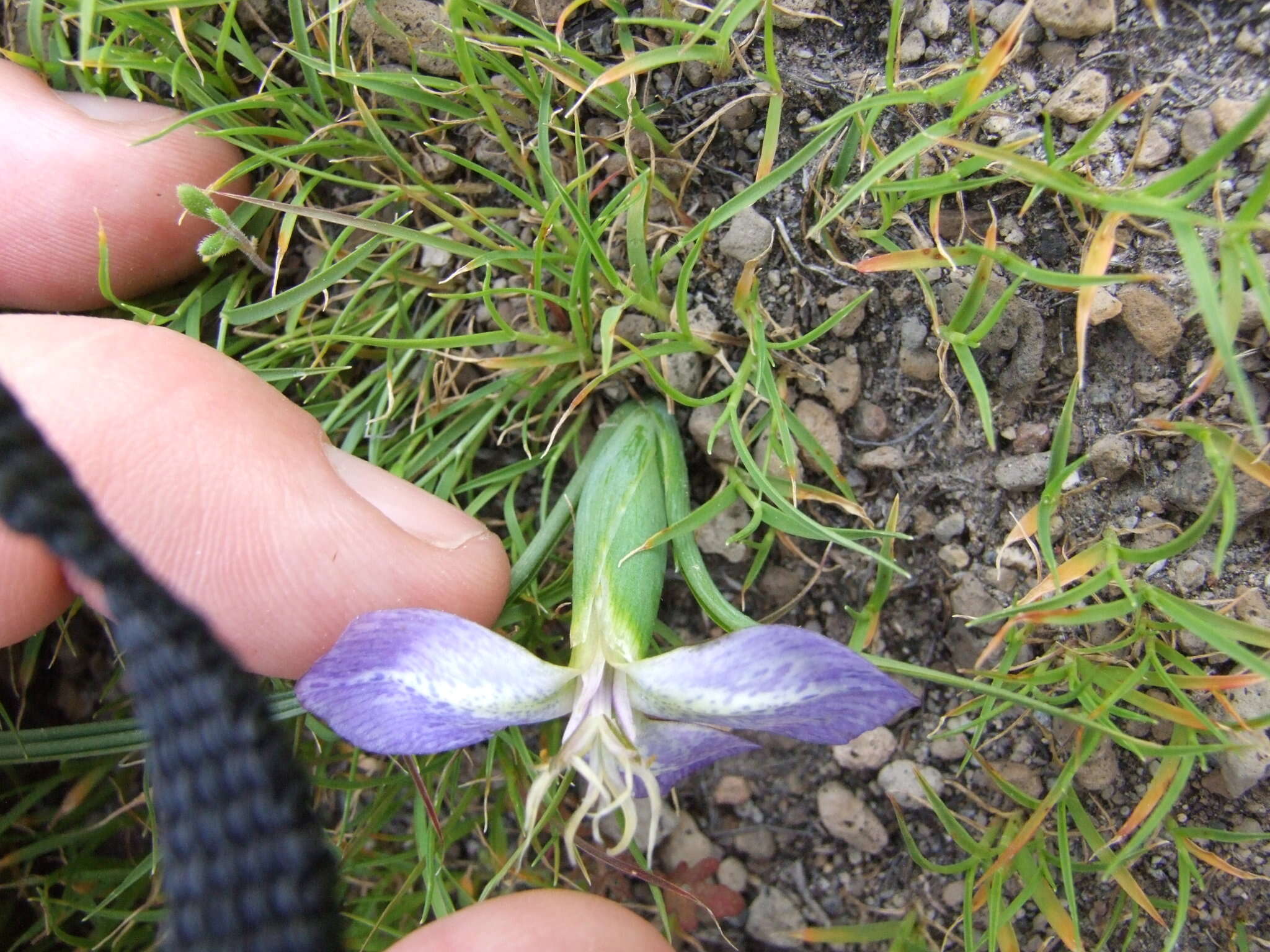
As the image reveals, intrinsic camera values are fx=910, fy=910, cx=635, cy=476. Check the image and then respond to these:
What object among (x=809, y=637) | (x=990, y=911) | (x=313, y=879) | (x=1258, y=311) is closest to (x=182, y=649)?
(x=313, y=879)

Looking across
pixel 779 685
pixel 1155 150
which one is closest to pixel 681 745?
pixel 779 685

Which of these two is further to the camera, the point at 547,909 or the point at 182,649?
the point at 547,909

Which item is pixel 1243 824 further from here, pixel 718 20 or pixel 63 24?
pixel 63 24

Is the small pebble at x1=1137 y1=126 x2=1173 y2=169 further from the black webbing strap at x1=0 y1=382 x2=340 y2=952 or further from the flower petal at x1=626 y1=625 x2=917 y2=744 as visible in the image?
the black webbing strap at x1=0 y1=382 x2=340 y2=952

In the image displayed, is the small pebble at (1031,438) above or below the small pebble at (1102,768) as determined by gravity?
above

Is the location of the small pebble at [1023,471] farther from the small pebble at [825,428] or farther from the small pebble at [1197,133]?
the small pebble at [1197,133]

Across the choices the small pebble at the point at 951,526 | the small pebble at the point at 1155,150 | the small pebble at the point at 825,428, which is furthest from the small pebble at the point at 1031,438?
the small pebble at the point at 1155,150
